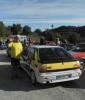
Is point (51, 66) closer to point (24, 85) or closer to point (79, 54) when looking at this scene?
point (24, 85)

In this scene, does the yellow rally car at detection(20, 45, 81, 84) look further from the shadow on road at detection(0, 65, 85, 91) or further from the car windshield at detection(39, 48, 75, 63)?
the shadow on road at detection(0, 65, 85, 91)

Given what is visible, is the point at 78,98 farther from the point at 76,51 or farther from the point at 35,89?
the point at 76,51

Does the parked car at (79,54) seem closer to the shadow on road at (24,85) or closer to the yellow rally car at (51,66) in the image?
the shadow on road at (24,85)

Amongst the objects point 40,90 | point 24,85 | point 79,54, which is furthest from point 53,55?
point 79,54

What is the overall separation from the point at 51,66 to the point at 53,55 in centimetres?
105

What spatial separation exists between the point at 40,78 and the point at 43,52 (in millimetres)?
1385

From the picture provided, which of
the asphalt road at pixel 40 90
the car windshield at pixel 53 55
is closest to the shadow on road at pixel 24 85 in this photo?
the asphalt road at pixel 40 90

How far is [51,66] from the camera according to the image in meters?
9.36

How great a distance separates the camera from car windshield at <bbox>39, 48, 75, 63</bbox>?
9.74m

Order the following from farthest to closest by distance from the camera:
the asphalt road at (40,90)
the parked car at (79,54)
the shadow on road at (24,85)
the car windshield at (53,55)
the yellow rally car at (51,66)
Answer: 1. the parked car at (79,54)
2. the car windshield at (53,55)
3. the shadow on road at (24,85)
4. the yellow rally car at (51,66)
5. the asphalt road at (40,90)

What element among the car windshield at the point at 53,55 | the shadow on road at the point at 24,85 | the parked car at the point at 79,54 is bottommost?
the shadow on road at the point at 24,85

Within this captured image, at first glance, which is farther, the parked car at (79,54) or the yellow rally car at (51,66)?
the parked car at (79,54)

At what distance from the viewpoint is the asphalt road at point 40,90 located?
8.22 metres

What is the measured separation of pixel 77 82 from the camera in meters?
10.4
